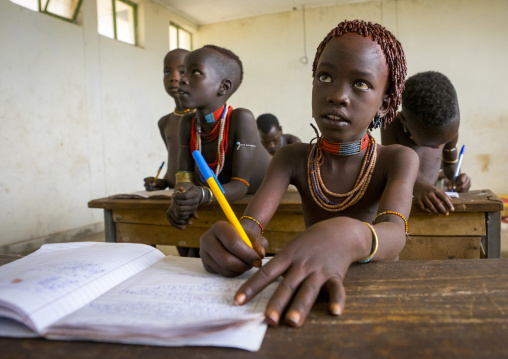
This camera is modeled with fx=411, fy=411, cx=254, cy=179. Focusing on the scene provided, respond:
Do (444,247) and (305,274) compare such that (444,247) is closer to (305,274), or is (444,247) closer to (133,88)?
(305,274)

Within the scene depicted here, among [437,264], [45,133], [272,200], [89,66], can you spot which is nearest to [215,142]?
[272,200]

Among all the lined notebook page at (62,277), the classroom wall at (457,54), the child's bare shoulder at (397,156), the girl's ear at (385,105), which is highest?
the classroom wall at (457,54)

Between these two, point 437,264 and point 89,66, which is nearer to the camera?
point 437,264

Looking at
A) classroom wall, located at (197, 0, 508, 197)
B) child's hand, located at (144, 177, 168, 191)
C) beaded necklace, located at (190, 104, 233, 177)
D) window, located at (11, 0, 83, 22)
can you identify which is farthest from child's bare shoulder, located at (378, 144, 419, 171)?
classroom wall, located at (197, 0, 508, 197)

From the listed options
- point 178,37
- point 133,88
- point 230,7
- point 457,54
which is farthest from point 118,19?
point 457,54

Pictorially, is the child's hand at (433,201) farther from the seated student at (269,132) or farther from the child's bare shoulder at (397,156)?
the seated student at (269,132)

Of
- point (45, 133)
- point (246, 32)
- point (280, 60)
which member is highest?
point (246, 32)

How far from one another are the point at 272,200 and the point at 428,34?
6.26m

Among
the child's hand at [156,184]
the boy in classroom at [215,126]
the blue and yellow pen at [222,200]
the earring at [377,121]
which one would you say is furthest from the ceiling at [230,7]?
the blue and yellow pen at [222,200]

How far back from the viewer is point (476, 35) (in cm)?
619

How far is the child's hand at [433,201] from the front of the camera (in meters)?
1.45

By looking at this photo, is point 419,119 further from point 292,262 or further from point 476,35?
point 476,35

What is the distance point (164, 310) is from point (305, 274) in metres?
0.21

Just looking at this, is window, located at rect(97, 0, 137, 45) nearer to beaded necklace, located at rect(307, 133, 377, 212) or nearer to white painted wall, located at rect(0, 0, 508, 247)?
white painted wall, located at rect(0, 0, 508, 247)
